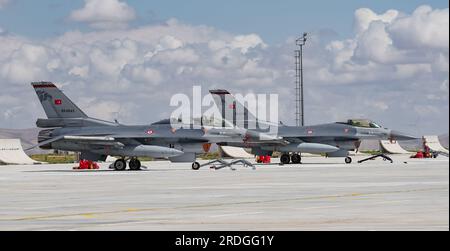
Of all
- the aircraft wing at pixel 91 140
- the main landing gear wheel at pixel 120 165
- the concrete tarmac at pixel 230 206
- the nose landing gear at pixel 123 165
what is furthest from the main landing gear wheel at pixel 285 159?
the concrete tarmac at pixel 230 206

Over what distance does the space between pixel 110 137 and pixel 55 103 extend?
3995mm

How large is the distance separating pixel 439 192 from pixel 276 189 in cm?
503

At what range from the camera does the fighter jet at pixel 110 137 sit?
158 feet

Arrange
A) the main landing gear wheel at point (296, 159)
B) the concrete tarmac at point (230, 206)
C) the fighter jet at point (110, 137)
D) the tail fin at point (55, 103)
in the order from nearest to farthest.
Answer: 1. the concrete tarmac at point (230, 206)
2. the fighter jet at point (110, 137)
3. the tail fin at point (55, 103)
4. the main landing gear wheel at point (296, 159)

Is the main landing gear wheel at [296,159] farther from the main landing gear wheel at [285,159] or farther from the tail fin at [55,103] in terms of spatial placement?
the tail fin at [55,103]

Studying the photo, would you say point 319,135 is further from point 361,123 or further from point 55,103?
point 55,103

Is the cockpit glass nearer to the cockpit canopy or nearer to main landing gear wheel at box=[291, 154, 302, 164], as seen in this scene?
the cockpit canopy

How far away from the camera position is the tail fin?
50.8 m

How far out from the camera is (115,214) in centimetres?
1900

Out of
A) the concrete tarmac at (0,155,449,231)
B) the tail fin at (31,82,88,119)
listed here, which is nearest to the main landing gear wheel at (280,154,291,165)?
the tail fin at (31,82,88,119)

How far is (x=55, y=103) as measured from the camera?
50812 mm

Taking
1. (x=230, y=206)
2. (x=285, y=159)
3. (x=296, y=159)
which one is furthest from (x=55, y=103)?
(x=230, y=206)
